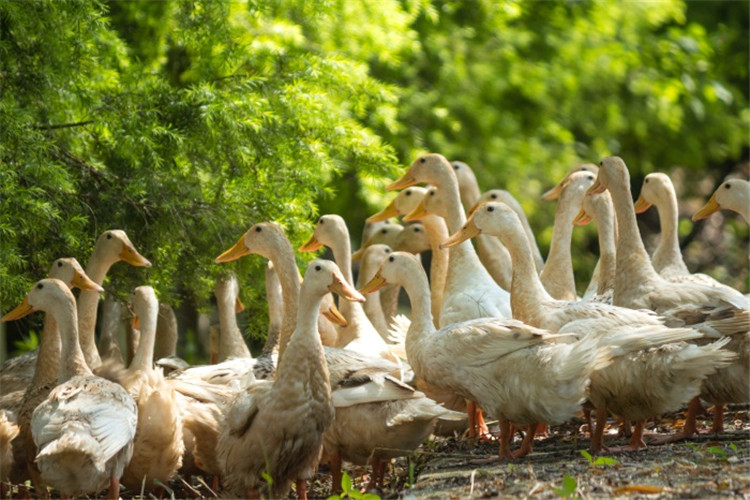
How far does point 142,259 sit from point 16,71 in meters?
1.60

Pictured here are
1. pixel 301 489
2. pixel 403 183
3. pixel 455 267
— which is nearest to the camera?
pixel 301 489

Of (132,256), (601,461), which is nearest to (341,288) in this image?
(601,461)

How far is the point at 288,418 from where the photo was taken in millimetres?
7215

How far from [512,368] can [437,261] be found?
128 inches

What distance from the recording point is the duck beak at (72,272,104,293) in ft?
27.8

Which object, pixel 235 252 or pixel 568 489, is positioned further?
pixel 235 252

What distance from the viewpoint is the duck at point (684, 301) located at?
302 inches

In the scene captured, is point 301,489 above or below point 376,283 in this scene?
below

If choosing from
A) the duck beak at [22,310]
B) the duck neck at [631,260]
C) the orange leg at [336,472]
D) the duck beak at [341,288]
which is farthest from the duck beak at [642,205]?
the duck beak at [22,310]

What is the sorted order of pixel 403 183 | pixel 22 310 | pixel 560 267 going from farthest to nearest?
pixel 403 183 < pixel 560 267 < pixel 22 310

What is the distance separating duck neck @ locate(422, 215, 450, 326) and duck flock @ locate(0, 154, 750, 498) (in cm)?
99

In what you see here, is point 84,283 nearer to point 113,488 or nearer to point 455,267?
point 113,488

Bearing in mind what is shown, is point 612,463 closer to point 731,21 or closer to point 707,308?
point 707,308

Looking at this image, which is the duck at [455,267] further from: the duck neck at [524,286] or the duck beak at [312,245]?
the duck beak at [312,245]
